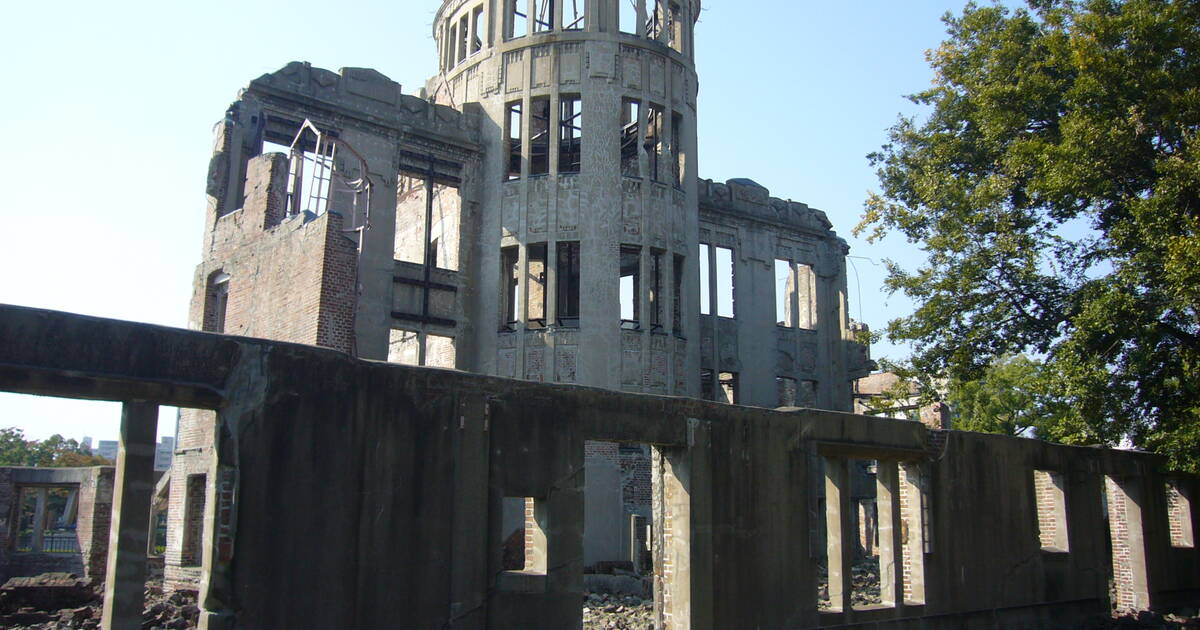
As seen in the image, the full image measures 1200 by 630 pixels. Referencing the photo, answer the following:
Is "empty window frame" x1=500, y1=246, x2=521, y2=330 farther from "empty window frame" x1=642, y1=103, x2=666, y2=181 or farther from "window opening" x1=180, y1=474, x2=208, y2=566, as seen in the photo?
"window opening" x1=180, y1=474, x2=208, y2=566

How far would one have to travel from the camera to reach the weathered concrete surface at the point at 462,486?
769cm

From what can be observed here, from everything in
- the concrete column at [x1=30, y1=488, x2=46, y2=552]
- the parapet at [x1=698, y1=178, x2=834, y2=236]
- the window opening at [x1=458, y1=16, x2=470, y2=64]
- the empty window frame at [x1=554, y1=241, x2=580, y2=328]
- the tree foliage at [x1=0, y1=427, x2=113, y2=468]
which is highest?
the window opening at [x1=458, y1=16, x2=470, y2=64]

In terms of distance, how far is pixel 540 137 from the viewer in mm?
24375

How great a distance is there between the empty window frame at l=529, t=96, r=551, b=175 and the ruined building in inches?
2.2

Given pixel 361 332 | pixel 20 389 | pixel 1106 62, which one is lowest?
pixel 20 389

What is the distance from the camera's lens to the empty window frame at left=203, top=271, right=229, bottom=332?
18844mm

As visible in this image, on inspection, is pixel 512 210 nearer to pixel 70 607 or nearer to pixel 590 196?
pixel 590 196

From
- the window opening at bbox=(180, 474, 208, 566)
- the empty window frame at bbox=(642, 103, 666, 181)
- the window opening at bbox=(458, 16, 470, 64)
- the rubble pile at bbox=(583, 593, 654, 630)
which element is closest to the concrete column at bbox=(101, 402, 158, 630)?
the rubble pile at bbox=(583, 593, 654, 630)

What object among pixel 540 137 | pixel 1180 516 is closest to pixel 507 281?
pixel 540 137

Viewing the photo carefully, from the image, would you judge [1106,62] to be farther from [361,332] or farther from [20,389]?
[20,389]

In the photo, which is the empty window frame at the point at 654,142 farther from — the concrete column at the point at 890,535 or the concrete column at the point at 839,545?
the concrete column at the point at 839,545

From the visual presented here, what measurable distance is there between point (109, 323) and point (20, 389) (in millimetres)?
755

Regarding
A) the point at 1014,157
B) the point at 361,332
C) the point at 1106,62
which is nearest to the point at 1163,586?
the point at 1014,157

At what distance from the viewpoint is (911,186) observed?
20.3 metres
